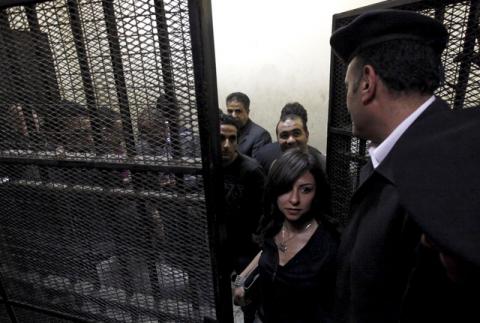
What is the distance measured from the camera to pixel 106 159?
1.11 meters

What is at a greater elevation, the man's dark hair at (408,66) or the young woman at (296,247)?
the man's dark hair at (408,66)

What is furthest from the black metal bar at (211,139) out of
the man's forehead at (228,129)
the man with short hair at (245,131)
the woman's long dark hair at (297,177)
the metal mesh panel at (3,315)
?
the man with short hair at (245,131)

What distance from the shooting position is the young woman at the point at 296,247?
47.6 inches

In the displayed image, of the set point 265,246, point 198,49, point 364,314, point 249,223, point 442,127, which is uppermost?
point 198,49

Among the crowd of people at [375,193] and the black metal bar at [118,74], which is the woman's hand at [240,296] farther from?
the black metal bar at [118,74]

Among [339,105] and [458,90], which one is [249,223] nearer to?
[339,105]

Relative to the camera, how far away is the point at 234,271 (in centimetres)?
219

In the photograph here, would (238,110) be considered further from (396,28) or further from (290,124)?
(396,28)

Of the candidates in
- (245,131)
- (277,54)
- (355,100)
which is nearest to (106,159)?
(355,100)

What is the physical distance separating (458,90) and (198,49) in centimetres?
104

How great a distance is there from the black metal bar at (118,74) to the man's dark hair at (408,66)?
2.65ft

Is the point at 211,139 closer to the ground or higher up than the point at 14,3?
closer to the ground

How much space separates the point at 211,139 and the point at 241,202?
1.08 meters

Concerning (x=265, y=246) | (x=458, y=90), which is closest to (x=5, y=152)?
(x=265, y=246)
